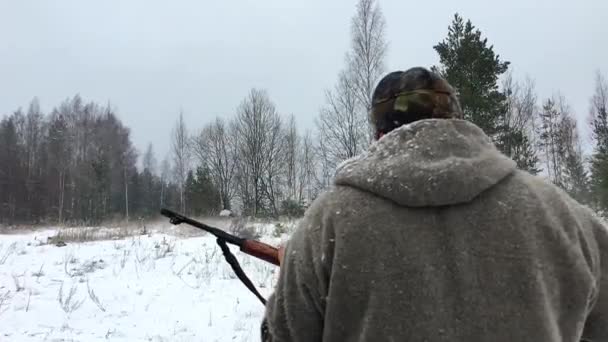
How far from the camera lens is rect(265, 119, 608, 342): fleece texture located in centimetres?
100

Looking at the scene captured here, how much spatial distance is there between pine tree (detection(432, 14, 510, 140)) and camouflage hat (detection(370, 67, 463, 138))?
628 inches

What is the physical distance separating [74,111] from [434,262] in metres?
52.2

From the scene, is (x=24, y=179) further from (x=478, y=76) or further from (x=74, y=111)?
(x=478, y=76)

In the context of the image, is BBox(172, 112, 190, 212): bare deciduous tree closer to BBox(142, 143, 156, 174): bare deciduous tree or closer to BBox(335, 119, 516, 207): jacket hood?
BBox(142, 143, 156, 174): bare deciduous tree

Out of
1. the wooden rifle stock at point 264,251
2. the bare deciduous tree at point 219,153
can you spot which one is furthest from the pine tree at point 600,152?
the bare deciduous tree at point 219,153

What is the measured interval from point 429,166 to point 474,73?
17.5 metres

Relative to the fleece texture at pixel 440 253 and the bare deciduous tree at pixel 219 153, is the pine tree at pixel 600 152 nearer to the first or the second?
the fleece texture at pixel 440 253

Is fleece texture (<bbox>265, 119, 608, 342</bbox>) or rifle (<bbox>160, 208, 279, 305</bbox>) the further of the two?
rifle (<bbox>160, 208, 279, 305</bbox>)

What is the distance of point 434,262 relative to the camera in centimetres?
100

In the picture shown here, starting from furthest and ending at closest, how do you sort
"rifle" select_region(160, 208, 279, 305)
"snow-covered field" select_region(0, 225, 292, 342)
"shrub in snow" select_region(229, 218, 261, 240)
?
1. "shrub in snow" select_region(229, 218, 261, 240)
2. "snow-covered field" select_region(0, 225, 292, 342)
3. "rifle" select_region(160, 208, 279, 305)

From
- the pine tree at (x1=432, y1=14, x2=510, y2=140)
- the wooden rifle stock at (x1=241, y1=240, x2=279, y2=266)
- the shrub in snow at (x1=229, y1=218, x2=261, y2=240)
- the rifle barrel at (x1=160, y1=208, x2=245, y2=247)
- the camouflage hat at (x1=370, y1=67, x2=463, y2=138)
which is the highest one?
the pine tree at (x1=432, y1=14, x2=510, y2=140)

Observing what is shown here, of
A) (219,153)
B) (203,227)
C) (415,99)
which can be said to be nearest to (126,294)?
(203,227)

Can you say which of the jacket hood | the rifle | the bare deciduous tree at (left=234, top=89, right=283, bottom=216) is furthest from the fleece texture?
the bare deciduous tree at (left=234, top=89, right=283, bottom=216)

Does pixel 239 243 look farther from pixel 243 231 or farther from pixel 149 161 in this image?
pixel 149 161
